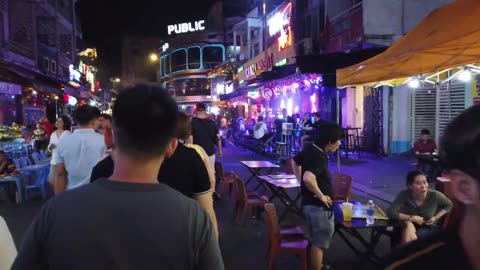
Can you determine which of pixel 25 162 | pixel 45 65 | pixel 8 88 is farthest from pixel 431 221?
pixel 45 65

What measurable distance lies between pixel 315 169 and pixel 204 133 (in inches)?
178

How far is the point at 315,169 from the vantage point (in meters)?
4.74

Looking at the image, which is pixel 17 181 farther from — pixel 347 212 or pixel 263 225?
pixel 347 212

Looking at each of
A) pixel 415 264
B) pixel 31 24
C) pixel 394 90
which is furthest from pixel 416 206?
pixel 31 24

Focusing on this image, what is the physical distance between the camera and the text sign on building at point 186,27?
2352 inches

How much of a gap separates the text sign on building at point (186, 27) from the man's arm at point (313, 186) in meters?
56.7

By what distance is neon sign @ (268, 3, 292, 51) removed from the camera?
2208 cm

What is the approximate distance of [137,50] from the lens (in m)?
85.5

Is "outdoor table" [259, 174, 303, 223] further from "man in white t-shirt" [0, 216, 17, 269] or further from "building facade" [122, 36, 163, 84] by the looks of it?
"building facade" [122, 36, 163, 84]

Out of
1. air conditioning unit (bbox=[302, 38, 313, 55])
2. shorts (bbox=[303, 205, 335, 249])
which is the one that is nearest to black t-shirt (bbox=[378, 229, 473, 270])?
shorts (bbox=[303, 205, 335, 249])

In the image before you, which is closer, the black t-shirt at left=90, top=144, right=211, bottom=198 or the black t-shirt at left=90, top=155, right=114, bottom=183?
the black t-shirt at left=90, top=155, right=114, bottom=183

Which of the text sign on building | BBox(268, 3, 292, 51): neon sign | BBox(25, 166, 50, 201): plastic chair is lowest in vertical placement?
BBox(25, 166, 50, 201): plastic chair

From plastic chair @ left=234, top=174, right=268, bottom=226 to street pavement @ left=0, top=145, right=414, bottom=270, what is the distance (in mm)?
221

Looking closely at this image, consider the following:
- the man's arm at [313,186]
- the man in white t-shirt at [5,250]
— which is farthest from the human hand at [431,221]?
the man in white t-shirt at [5,250]
